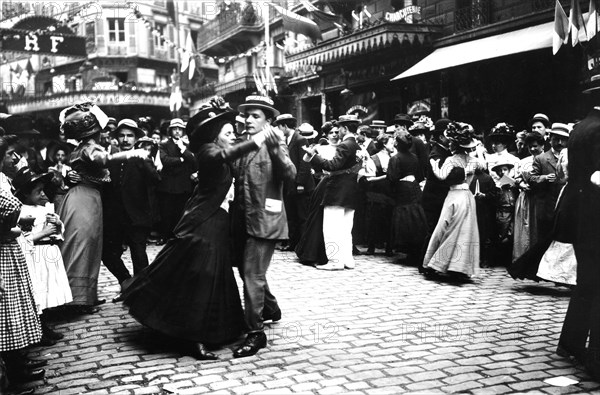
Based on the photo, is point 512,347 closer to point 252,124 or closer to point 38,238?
point 252,124

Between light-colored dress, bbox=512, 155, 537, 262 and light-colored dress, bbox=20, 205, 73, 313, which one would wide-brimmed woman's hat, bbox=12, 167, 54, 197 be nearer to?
light-colored dress, bbox=20, 205, 73, 313

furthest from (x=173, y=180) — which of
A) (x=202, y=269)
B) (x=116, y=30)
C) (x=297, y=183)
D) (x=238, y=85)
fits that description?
(x=116, y=30)

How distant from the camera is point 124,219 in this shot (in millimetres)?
7090

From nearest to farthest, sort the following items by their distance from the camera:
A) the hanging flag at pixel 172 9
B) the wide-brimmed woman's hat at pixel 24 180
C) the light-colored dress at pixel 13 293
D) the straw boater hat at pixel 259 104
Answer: the light-colored dress at pixel 13 293 < the wide-brimmed woman's hat at pixel 24 180 < the straw boater hat at pixel 259 104 < the hanging flag at pixel 172 9

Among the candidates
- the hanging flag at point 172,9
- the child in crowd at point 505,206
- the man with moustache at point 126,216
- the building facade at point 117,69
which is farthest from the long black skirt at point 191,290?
the building facade at point 117,69

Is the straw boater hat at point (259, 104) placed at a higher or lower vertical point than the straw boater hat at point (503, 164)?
higher

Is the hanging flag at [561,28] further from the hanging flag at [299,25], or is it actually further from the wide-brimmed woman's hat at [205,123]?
the hanging flag at [299,25]

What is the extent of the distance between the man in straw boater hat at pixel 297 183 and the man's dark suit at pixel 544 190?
3.89 meters

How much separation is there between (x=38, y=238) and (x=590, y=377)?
14.5 feet

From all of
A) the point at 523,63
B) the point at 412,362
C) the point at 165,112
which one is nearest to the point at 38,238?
the point at 412,362

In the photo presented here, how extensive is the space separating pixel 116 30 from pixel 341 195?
144 feet

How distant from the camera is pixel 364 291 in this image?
7250mm

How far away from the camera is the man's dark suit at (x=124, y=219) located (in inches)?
273

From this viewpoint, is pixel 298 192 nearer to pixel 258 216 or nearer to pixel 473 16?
pixel 258 216
